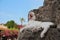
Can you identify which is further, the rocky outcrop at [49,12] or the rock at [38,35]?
the rocky outcrop at [49,12]

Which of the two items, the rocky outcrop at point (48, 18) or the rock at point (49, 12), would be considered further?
the rock at point (49, 12)

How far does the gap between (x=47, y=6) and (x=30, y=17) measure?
0.69m

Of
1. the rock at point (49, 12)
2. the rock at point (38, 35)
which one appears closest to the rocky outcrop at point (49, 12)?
the rock at point (49, 12)

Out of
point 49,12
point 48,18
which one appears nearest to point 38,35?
point 48,18

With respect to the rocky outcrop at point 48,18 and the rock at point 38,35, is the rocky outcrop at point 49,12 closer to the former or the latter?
the rocky outcrop at point 48,18

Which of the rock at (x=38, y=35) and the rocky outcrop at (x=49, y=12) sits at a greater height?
the rocky outcrop at (x=49, y=12)

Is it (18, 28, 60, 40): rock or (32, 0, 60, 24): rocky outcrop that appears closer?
(18, 28, 60, 40): rock

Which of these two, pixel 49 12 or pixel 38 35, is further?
pixel 49 12

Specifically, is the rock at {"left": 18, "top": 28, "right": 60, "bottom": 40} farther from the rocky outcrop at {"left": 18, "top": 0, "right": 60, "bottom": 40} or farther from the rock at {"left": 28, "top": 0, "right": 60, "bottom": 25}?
the rock at {"left": 28, "top": 0, "right": 60, "bottom": 25}

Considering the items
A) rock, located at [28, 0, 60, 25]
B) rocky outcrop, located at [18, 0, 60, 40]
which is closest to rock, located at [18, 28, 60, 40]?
rocky outcrop, located at [18, 0, 60, 40]

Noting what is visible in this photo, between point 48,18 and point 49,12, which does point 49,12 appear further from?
point 48,18

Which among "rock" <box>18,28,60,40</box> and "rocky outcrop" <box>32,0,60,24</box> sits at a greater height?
"rocky outcrop" <box>32,0,60,24</box>

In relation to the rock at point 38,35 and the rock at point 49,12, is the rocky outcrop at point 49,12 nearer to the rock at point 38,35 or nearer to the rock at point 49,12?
the rock at point 49,12

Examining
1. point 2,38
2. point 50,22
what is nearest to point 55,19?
point 50,22
